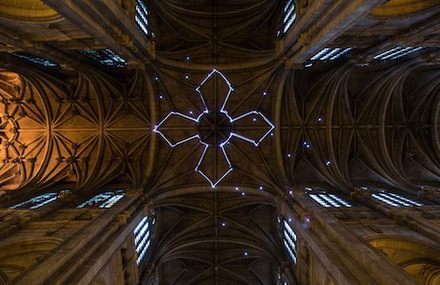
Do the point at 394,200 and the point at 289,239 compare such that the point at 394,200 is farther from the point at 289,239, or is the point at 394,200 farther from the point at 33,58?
the point at 33,58

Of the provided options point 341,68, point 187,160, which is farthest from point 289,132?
point 187,160

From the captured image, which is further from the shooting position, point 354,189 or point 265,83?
point 265,83

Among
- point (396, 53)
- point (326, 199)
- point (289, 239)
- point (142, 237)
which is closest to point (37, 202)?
point (142, 237)

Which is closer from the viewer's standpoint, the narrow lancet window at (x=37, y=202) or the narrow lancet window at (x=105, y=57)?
the narrow lancet window at (x=37, y=202)

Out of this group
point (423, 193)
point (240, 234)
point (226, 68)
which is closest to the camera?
point (423, 193)

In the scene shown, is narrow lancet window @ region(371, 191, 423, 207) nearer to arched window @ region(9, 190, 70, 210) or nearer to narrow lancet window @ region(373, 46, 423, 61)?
narrow lancet window @ region(373, 46, 423, 61)

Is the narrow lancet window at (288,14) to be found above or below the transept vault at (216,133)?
above

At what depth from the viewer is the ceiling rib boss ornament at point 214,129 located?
23469 mm

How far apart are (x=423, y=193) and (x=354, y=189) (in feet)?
12.2

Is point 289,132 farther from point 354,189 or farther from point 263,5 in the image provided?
point 263,5

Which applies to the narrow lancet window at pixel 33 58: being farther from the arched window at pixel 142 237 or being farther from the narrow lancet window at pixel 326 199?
the narrow lancet window at pixel 326 199

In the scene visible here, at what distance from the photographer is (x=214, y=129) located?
2366 cm

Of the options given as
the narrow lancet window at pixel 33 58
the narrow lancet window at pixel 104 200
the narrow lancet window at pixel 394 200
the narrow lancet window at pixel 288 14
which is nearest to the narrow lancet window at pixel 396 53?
the narrow lancet window at pixel 288 14

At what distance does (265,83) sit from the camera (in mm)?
22547
